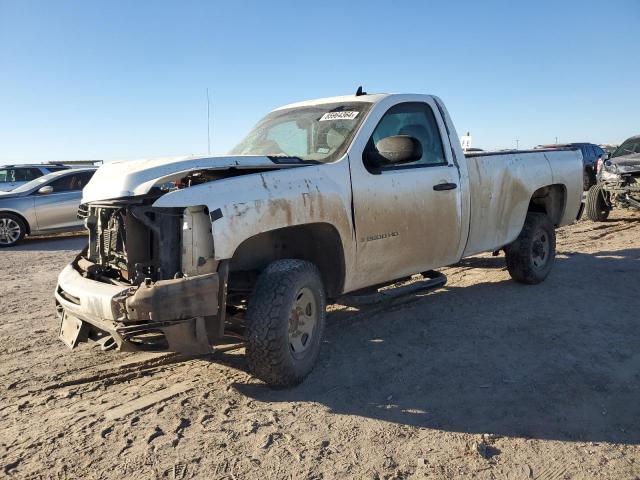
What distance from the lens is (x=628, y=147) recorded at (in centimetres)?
1252

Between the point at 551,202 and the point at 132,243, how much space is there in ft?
17.1

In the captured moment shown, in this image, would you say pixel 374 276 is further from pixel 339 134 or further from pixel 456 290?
pixel 456 290

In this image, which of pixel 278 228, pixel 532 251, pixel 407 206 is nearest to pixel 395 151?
pixel 407 206

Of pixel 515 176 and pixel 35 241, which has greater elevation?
pixel 515 176

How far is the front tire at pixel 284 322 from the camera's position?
3.36m

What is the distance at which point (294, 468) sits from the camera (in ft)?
8.90

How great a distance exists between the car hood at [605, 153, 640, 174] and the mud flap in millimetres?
11516

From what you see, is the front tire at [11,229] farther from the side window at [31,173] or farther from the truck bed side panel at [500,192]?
the truck bed side panel at [500,192]

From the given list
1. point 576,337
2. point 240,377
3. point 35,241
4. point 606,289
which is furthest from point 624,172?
point 35,241

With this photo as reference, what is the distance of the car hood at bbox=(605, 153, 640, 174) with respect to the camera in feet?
37.3

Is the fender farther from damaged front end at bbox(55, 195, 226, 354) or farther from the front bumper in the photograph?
the front bumper

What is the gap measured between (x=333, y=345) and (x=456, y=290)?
2.33 metres

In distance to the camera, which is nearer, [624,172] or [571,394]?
[571,394]

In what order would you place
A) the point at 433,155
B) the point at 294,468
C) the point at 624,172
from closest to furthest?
the point at 294,468
the point at 433,155
the point at 624,172
